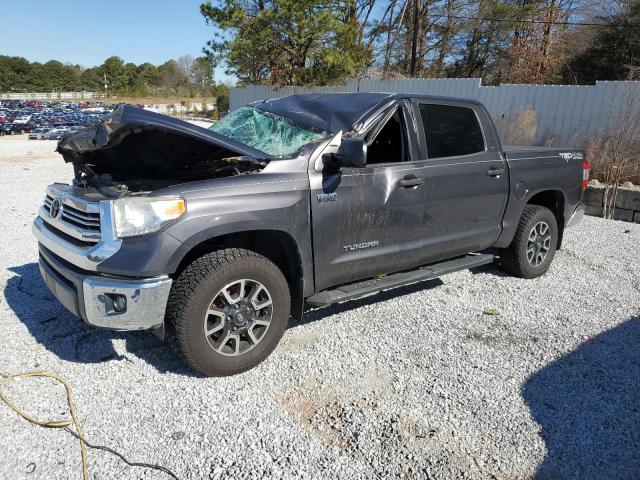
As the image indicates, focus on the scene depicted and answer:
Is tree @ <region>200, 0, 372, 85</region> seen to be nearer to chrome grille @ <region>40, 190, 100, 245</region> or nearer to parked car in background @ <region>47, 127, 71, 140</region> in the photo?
parked car in background @ <region>47, 127, 71, 140</region>

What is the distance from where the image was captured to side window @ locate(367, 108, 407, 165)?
4059 millimetres

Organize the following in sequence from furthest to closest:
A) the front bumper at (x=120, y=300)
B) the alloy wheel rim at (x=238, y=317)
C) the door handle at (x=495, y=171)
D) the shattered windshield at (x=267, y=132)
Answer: the door handle at (x=495, y=171)
the shattered windshield at (x=267, y=132)
the alloy wheel rim at (x=238, y=317)
the front bumper at (x=120, y=300)

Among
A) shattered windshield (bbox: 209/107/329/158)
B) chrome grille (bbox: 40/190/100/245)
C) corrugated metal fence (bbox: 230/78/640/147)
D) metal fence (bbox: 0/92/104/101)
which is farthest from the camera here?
metal fence (bbox: 0/92/104/101)

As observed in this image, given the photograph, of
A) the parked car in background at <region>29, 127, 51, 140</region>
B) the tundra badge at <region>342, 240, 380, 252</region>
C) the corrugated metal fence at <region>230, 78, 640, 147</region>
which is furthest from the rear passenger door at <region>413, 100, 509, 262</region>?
the parked car in background at <region>29, 127, 51, 140</region>

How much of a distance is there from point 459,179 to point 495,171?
56 centimetres

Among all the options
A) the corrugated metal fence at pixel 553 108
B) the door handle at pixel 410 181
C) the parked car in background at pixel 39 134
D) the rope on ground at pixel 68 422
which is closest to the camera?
the rope on ground at pixel 68 422

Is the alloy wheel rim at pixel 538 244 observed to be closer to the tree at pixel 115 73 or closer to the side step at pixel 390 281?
the side step at pixel 390 281

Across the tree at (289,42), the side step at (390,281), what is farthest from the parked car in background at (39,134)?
the side step at (390,281)

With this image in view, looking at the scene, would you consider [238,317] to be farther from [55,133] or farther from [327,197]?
[55,133]

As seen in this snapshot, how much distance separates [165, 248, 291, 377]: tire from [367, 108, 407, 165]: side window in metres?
1.36

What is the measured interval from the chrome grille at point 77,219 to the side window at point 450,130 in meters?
2.64

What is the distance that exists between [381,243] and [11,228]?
5.57 meters

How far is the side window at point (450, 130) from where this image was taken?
4293 mm

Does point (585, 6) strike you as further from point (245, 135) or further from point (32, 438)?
point (32, 438)
